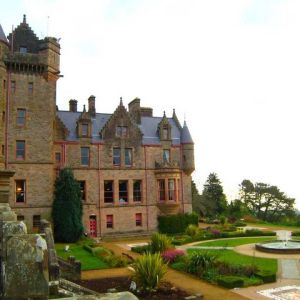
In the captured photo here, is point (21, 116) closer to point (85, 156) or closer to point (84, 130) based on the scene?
point (84, 130)

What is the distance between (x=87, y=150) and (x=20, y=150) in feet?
24.7

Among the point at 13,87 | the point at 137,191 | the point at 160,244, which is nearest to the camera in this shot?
the point at 160,244

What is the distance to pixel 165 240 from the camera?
27.5 meters

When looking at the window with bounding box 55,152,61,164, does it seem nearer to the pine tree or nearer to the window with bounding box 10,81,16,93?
the pine tree

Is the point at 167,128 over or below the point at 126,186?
over

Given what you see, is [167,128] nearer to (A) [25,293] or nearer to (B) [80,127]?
(B) [80,127]

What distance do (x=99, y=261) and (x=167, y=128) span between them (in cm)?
2274

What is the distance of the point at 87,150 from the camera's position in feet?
136

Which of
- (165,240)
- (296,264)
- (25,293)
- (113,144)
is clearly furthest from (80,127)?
(25,293)

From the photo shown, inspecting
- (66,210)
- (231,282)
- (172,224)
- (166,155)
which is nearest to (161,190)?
(172,224)

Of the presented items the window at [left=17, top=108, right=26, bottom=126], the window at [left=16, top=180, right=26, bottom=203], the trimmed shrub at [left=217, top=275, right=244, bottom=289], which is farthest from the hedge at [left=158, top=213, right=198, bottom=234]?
the trimmed shrub at [left=217, top=275, right=244, bottom=289]

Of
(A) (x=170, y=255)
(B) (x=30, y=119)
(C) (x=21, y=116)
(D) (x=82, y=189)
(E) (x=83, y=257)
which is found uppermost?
(C) (x=21, y=116)

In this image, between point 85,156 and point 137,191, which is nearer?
point 85,156

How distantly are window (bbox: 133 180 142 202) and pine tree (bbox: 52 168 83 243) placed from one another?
24.5 ft
